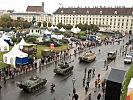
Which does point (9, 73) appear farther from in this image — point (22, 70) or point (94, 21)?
point (94, 21)

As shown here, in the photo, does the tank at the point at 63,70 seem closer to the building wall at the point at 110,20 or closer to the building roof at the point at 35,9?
the building wall at the point at 110,20

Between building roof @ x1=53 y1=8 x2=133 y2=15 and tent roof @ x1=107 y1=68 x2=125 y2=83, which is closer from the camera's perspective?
tent roof @ x1=107 y1=68 x2=125 y2=83

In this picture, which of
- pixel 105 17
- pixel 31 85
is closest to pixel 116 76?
pixel 31 85

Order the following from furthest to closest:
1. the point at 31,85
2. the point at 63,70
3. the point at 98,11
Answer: the point at 98,11
the point at 63,70
the point at 31,85

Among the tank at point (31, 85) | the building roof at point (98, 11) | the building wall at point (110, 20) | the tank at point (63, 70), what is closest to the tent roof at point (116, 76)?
the tank at point (31, 85)

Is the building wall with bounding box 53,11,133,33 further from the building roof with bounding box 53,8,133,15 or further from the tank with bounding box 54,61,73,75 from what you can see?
the tank with bounding box 54,61,73,75

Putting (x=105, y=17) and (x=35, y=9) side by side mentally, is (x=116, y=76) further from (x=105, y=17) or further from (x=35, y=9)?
(x=35, y=9)

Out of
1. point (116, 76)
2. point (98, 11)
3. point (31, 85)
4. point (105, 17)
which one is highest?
point (98, 11)

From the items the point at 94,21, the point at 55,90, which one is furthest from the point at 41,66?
the point at 94,21

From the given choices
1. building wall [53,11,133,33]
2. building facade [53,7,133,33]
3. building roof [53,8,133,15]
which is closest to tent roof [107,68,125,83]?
building facade [53,7,133,33]

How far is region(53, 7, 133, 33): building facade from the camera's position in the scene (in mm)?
106750

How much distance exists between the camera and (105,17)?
Answer: 110 m

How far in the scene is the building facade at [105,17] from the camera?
106750 millimetres

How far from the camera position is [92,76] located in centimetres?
2798
